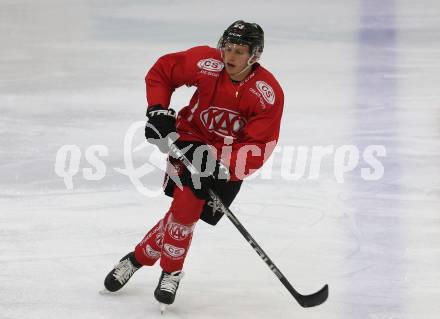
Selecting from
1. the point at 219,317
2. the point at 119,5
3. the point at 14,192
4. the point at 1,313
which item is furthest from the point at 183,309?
the point at 119,5

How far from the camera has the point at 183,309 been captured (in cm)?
331

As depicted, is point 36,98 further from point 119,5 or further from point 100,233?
point 119,5

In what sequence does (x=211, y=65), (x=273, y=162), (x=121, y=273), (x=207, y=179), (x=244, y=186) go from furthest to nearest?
(x=273, y=162) → (x=244, y=186) → (x=121, y=273) → (x=211, y=65) → (x=207, y=179)

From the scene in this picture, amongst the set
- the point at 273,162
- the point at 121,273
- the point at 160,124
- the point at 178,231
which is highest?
the point at 160,124

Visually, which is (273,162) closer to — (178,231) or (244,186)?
(244,186)

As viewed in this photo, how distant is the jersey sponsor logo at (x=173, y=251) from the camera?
10.7ft

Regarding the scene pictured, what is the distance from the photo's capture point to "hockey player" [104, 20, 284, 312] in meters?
3.17

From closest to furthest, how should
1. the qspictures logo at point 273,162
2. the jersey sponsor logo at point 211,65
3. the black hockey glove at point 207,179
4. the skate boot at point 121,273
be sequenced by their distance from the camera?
the black hockey glove at point 207,179, the jersey sponsor logo at point 211,65, the skate boot at point 121,273, the qspictures logo at point 273,162

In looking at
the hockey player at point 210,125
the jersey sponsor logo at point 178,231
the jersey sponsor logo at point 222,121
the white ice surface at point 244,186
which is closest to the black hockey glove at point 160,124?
the hockey player at point 210,125

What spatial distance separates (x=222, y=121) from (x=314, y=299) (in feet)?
2.04

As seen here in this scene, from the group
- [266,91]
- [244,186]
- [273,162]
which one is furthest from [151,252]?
[273,162]

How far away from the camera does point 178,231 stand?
3229mm

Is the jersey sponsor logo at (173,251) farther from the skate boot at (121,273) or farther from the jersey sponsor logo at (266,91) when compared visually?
the jersey sponsor logo at (266,91)

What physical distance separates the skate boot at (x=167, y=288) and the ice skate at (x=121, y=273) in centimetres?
16
